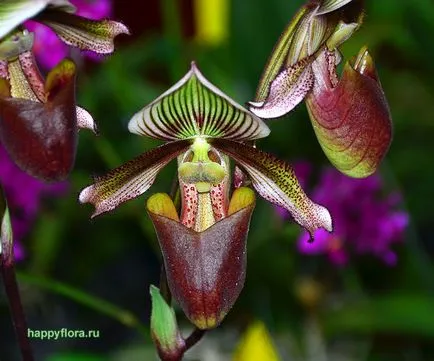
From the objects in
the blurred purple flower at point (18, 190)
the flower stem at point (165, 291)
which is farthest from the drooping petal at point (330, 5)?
the blurred purple flower at point (18, 190)

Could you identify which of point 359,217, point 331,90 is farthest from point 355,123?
point 359,217

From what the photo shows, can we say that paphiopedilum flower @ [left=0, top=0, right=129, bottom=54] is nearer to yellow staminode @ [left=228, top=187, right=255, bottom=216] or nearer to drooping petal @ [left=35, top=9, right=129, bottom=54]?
drooping petal @ [left=35, top=9, right=129, bottom=54]

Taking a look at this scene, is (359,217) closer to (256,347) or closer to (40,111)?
(256,347)

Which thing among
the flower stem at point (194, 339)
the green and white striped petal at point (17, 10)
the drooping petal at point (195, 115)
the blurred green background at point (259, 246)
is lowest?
the blurred green background at point (259, 246)

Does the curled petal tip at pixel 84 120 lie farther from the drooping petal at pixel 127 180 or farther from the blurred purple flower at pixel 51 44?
the blurred purple flower at pixel 51 44

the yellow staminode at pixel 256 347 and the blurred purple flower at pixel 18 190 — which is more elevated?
the blurred purple flower at pixel 18 190

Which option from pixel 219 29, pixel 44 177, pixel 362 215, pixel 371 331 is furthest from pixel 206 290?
pixel 219 29
